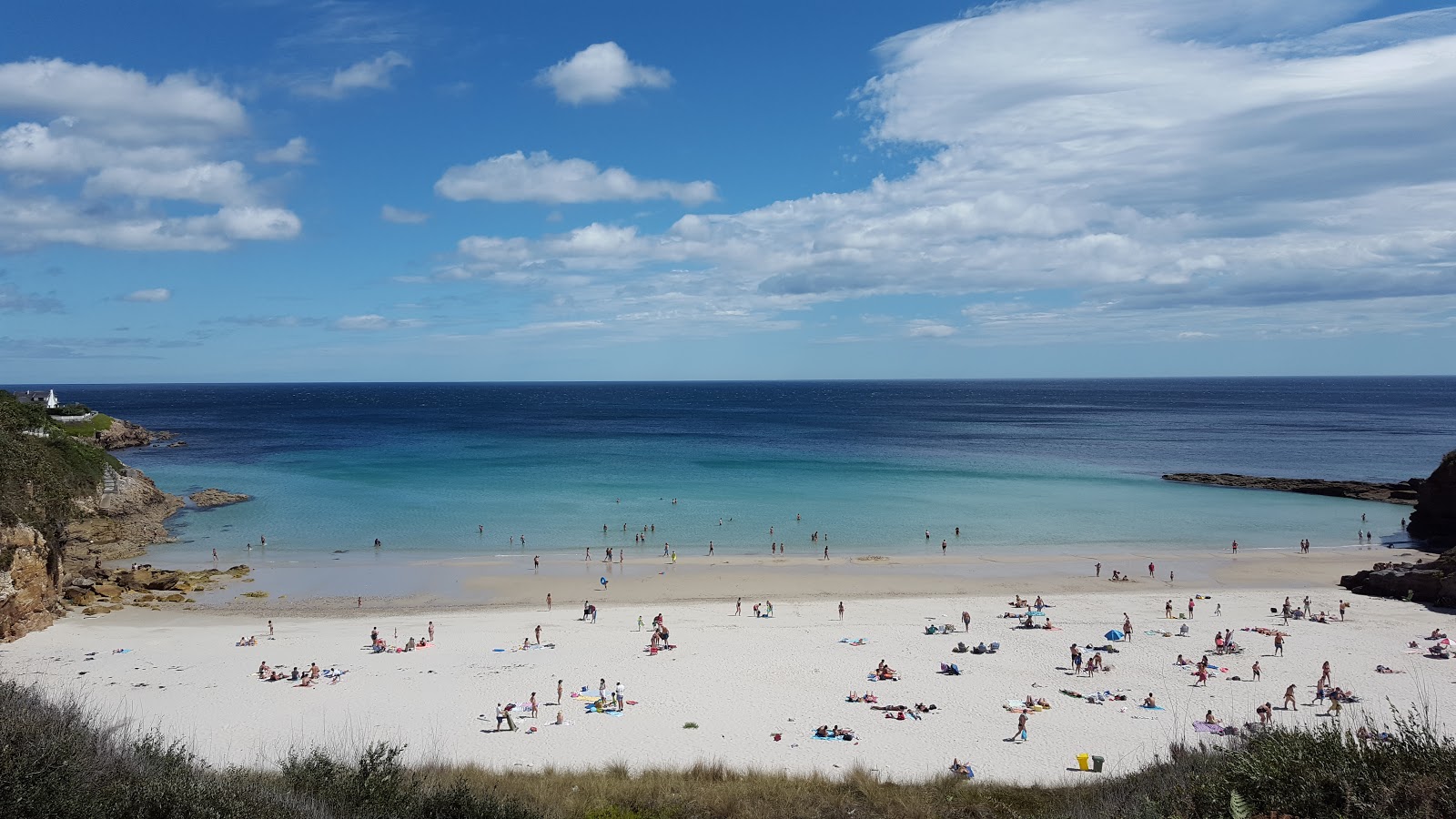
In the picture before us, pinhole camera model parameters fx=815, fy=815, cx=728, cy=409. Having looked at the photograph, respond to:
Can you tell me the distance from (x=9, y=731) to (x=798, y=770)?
1220cm

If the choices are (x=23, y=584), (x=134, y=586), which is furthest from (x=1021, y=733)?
(x=134, y=586)

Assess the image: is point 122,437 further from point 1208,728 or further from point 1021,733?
point 1208,728

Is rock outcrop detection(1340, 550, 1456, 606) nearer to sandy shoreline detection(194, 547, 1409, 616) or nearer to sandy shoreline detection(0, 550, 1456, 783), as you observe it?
sandy shoreline detection(0, 550, 1456, 783)

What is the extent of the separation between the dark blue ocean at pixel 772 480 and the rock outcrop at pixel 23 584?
1131 cm

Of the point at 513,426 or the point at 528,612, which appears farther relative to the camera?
the point at 513,426

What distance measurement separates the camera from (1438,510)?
41719 millimetres

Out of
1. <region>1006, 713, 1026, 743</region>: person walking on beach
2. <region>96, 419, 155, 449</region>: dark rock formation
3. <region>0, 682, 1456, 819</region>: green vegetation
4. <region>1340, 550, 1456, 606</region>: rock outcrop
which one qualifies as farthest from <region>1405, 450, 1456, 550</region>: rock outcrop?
<region>96, 419, 155, 449</region>: dark rock formation

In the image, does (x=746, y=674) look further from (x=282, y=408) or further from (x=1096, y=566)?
(x=282, y=408)

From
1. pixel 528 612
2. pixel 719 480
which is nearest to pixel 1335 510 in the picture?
pixel 719 480

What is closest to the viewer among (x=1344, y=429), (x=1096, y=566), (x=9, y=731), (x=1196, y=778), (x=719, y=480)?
(x=9, y=731)

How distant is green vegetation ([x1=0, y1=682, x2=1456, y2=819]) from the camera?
789cm

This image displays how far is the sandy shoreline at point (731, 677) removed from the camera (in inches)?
692

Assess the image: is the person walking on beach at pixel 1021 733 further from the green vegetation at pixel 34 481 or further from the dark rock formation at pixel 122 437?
the dark rock formation at pixel 122 437

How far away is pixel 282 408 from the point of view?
155 meters
